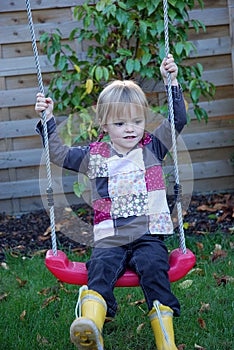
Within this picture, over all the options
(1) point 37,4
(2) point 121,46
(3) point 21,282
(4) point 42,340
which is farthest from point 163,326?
(1) point 37,4

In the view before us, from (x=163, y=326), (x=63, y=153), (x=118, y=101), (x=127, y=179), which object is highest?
(x=118, y=101)

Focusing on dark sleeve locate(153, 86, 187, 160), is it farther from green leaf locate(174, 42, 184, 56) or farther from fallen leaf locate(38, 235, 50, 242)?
fallen leaf locate(38, 235, 50, 242)

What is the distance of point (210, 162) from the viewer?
544 centimetres

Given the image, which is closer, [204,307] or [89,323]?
[89,323]

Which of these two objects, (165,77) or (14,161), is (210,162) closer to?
(14,161)

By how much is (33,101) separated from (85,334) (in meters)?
3.14

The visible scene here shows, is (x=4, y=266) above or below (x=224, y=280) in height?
below

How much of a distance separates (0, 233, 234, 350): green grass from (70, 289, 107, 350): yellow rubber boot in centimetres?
40

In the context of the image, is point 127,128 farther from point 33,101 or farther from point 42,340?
point 33,101

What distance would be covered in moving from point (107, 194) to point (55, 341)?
718 mm

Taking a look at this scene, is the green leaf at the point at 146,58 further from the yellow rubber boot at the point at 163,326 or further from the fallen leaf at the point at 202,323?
the yellow rubber boot at the point at 163,326


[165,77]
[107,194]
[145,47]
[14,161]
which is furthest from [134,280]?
[14,161]

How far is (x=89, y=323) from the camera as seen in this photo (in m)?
2.37

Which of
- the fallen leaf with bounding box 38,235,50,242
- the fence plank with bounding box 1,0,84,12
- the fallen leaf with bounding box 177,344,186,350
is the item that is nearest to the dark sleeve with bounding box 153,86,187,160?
the fallen leaf with bounding box 177,344,186,350
